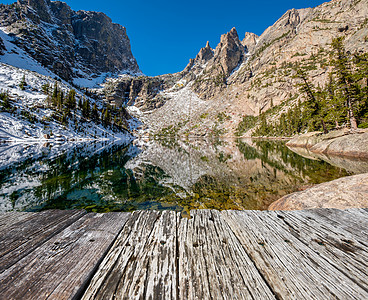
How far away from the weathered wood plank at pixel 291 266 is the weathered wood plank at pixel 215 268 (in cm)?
14

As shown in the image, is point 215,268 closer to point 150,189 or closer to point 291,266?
point 291,266

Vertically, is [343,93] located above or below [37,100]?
below

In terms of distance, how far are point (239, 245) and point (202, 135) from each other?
122 meters

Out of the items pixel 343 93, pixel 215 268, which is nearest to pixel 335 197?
pixel 215 268

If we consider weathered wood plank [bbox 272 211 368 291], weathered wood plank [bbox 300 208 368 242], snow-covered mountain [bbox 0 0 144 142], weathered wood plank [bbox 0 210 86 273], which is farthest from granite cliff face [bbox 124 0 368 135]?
weathered wood plank [bbox 0 210 86 273]

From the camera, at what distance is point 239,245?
2.12 meters

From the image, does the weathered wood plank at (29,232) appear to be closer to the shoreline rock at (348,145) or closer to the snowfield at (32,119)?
the shoreline rock at (348,145)

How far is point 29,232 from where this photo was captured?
7.54 ft

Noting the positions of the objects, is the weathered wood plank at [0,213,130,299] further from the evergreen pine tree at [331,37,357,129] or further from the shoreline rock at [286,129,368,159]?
the evergreen pine tree at [331,37,357,129]

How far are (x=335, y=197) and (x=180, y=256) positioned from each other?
7.55 m

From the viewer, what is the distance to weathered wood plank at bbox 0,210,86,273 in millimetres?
1829

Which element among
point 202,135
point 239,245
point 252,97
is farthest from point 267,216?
point 252,97

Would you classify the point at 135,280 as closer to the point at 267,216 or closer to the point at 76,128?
the point at 267,216

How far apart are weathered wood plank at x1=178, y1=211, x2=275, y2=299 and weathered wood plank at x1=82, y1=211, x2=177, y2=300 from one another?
14 cm
